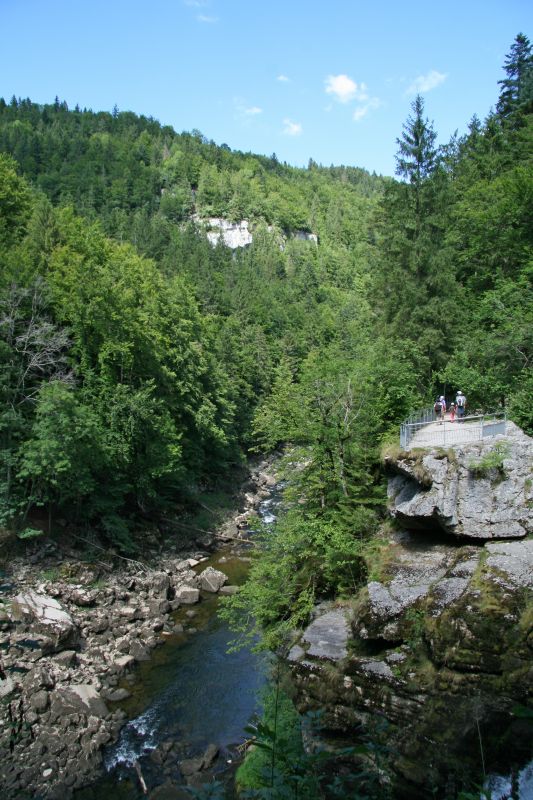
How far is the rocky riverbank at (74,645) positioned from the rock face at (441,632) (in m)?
5.24

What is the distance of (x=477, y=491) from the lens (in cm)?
1300

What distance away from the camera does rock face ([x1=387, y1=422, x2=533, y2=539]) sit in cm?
1258

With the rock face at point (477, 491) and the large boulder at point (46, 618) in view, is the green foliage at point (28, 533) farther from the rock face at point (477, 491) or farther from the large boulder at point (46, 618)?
the rock face at point (477, 491)

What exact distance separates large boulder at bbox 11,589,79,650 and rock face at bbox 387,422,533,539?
480 inches

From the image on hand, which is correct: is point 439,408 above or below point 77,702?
above

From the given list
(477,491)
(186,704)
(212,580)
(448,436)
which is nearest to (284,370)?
(212,580)

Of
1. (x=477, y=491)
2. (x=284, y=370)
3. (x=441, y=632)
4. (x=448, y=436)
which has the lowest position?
(x=441, y=632)

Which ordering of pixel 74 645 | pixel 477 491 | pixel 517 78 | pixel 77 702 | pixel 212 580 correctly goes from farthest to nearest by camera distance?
pixel 517 78 → pixel 212 580 → pixel 74 645 → pixel 77 702 → pixel 477 491

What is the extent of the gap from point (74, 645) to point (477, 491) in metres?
14.3

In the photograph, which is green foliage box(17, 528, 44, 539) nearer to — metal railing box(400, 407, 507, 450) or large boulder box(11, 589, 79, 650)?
large boulder box(11, 589, 79, 650)

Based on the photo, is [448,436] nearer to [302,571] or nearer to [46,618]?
[302,571]

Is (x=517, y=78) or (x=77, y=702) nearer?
(x=77, y=702)

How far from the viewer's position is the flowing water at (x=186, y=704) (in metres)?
13.7

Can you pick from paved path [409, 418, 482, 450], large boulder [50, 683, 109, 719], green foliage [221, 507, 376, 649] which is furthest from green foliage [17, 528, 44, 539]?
paved path [409, 418, 482, 450]
